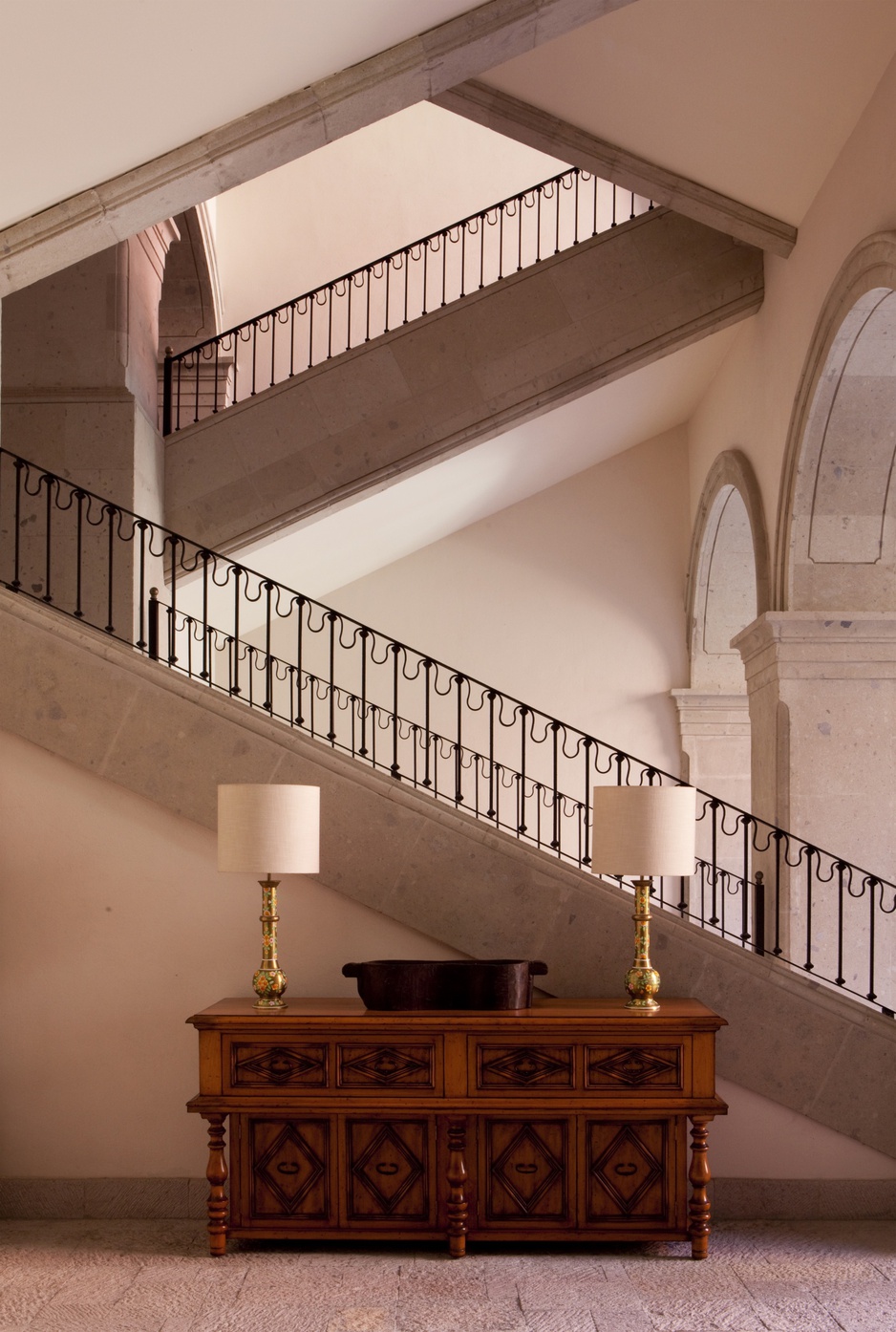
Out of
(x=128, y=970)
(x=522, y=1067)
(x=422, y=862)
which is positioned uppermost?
(x=422, y=862)

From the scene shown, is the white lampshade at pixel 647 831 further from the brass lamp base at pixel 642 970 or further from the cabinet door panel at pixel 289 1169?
the cabinet door panel at pixel 289 1169

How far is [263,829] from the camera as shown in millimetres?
4480

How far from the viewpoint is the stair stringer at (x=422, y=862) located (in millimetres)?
4941

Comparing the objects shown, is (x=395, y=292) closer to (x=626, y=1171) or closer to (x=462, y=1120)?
(x=462, y=1120)

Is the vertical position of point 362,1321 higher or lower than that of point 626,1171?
lower

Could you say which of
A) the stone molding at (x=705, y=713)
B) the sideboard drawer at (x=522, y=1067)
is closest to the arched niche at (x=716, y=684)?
the stone molding at (x=705, y=713)

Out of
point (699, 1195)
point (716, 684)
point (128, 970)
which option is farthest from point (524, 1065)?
point (716, 684)

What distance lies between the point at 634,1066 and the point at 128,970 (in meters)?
2.00

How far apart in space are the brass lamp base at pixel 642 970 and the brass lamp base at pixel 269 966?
1268 mm

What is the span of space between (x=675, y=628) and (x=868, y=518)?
394cm

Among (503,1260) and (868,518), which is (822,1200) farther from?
(868,518)

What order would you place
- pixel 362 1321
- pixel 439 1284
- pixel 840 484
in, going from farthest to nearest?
pixel 840 484 → pixel 439 1284 → pixel 362 1321

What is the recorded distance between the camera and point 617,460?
11250mm

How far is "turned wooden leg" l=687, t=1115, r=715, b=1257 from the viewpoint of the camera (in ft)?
14.3
